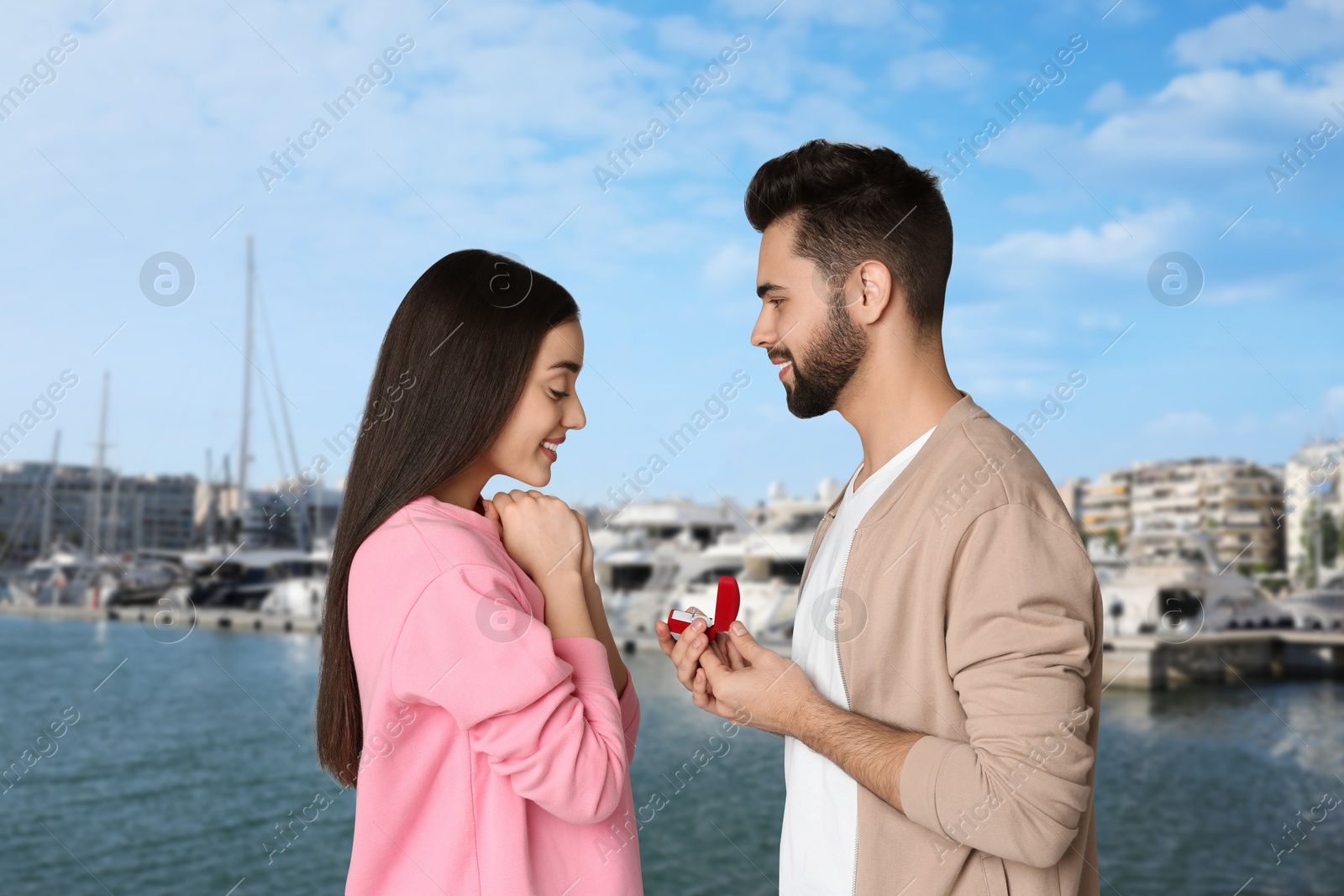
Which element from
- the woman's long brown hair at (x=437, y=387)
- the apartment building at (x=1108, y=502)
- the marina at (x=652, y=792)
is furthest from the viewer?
the apartment building at (x=1108, y=502)

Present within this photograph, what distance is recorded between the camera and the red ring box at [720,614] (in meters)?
1.93

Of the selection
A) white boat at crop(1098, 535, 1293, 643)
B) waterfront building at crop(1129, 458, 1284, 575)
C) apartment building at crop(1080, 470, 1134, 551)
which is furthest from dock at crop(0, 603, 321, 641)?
apartment building at crop(1080, 470, 1134, 551)

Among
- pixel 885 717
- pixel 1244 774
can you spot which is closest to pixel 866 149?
pixel 885 717

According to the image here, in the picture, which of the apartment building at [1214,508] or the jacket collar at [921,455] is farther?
the apartment building at [1214,508]

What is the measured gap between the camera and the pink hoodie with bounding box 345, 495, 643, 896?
1.59m

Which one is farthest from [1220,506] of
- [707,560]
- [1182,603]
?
[707,560]

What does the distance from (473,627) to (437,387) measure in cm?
44

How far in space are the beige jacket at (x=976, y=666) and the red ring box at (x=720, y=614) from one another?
21 centimetres

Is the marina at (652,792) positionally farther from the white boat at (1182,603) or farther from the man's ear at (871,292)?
the man's ear at (871,292)

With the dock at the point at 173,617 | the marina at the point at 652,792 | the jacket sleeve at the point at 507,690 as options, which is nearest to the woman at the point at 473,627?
the jacket sleeve at the point at 507,690

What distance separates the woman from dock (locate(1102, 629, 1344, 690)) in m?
29.1

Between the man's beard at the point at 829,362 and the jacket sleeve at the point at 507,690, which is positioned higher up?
the man's beard at the point at 829,362

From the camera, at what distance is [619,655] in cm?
178

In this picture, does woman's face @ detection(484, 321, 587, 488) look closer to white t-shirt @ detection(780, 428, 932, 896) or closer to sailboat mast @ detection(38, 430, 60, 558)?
white t-shirt @ detection(780, 428, 932, 896)
